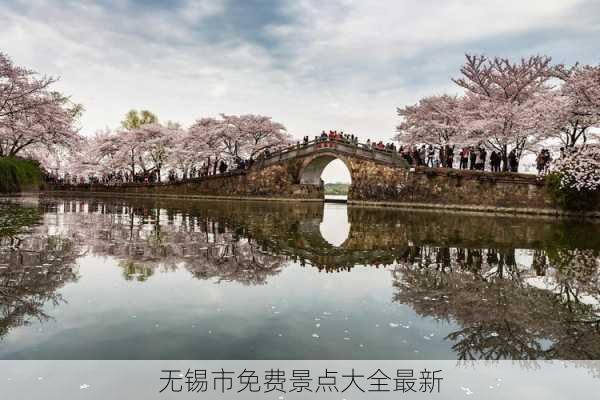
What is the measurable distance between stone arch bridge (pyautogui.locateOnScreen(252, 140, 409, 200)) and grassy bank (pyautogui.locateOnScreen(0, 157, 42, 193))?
71.1 feet

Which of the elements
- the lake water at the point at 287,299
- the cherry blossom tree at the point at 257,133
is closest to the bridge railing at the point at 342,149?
the cherry blossom tree at the point at 257,133

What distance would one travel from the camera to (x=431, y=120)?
40219mm

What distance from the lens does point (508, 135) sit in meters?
30.3

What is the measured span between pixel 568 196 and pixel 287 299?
82.7 ft

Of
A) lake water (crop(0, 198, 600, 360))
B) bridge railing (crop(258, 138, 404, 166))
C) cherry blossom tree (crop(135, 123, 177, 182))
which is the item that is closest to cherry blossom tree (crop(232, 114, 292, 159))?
bridge railing (crop(258, 138, 404, 166))

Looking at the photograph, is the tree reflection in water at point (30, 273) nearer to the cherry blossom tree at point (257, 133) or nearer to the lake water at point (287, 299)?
the lake water at point (287, 299)

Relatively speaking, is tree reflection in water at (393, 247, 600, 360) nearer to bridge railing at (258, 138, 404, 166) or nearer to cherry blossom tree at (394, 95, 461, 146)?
bridge railing at (258, 138, 404, 166)

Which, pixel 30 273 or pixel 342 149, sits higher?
pixel 342 149

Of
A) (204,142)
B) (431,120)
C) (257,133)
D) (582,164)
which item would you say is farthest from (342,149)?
(582,164)

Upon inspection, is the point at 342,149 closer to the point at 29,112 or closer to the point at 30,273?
A: the point at 29,112

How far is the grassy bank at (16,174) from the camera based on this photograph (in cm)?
2339

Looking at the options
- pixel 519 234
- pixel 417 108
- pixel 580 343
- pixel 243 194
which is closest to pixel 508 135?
pixel 417 108

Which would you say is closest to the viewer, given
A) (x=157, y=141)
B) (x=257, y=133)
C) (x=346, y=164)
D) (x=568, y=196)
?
(x=568, y=196)

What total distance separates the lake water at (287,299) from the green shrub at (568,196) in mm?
15532
